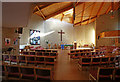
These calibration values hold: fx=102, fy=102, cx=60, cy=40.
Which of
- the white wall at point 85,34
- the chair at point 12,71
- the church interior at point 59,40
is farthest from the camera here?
the white wall at point 85,34

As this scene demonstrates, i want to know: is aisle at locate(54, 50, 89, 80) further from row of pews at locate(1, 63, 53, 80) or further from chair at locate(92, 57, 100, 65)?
row of pews at locate(1, 63, 53, 80)

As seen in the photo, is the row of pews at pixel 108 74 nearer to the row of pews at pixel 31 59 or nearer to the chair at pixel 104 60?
the chair at pixel 104 60

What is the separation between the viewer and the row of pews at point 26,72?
249 cm

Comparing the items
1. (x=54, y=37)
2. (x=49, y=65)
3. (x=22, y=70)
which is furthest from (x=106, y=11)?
(x=22, y=70)

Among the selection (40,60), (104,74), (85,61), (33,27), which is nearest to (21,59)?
(40,60)

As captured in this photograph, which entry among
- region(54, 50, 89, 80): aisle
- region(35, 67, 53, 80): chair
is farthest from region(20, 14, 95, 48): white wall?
region(35, 67, 53, 80): chair

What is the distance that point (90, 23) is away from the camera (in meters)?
17.8

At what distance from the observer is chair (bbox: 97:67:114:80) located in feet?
8.25

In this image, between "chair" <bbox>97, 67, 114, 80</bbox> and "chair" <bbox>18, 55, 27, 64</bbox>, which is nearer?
"chair" <bbox>97, 67, 114, 80</bbox>

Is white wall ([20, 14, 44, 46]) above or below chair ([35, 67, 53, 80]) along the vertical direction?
above

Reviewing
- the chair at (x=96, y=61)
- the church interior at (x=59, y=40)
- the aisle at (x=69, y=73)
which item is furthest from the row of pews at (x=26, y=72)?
the chair at (x=96, y=61)

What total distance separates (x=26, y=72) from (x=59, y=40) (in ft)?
44.8

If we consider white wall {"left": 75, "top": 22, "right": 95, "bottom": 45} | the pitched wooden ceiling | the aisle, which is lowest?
the aisle

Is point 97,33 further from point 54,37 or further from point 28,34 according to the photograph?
point 28,34
